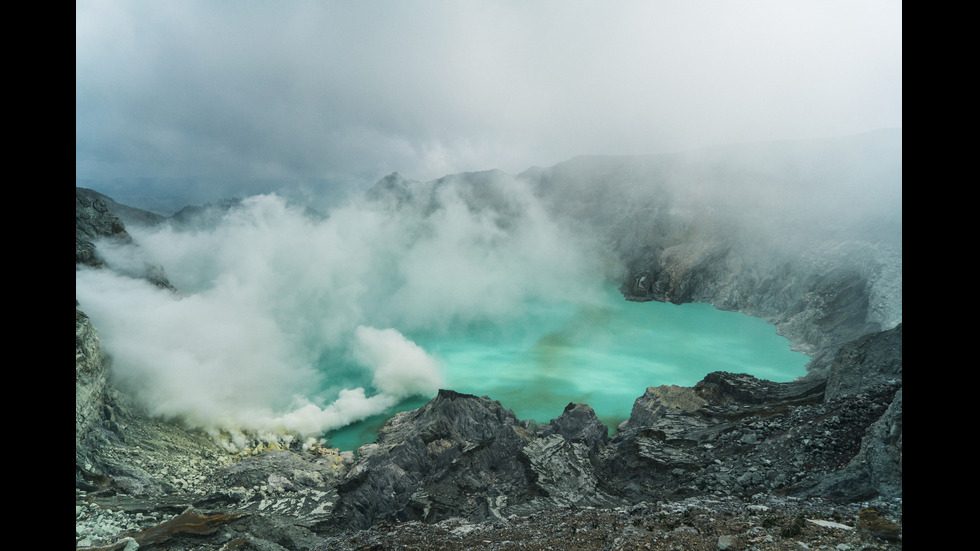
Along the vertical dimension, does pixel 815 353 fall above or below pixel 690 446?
above

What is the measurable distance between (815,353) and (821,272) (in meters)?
11.0

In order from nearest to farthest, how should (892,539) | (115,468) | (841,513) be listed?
1. (892,539)
2. (841,513)
3. (115,468)

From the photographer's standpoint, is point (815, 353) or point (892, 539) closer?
point (892, 539)

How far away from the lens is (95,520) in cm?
1230

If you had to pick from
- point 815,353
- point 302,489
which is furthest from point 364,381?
point 815,353

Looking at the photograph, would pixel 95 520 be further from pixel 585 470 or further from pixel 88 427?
pixel 585 470

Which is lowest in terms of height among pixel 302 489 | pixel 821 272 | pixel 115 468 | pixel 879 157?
pixel 302 489

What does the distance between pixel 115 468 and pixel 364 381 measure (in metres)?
17.5

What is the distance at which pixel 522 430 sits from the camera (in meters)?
18.9

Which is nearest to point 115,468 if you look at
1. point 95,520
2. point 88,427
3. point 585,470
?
point 88,427

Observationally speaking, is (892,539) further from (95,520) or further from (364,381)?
(364,381)

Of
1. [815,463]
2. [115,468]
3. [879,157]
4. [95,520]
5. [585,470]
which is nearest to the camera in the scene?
[815,463]

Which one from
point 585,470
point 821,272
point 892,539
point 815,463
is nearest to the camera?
point 892,539

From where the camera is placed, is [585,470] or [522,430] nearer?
[585,470]
